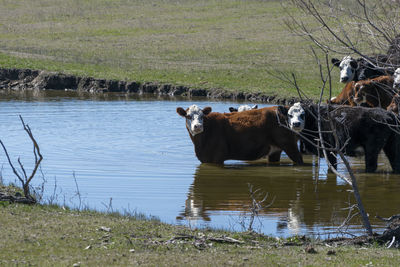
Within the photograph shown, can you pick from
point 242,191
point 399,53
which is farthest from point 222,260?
point 242,191

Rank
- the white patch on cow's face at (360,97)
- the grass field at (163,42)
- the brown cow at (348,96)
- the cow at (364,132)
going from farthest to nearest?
the grass field at (163,42)
the brown cow at (348,96)
the white patch on cow's face at (360,97)
the cow at (364,132)

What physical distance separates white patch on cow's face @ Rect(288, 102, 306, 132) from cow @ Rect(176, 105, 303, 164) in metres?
0.32

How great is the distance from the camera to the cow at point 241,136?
51.8 ft

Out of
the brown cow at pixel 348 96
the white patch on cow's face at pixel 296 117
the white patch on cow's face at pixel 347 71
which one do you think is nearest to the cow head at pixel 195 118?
the white patch on cow's face at pixel 296 117

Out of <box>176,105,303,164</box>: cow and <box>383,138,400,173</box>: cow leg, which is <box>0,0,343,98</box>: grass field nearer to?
<box>176,105,303,164</box>: cow

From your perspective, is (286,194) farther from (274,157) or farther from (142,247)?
(142,247)

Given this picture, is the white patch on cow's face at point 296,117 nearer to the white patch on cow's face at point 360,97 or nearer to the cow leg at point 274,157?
the cow leg at point 274,157

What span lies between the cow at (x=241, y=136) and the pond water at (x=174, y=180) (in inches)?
11.3

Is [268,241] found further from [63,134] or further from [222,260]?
[63,134]

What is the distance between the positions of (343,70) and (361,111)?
11.4 feet

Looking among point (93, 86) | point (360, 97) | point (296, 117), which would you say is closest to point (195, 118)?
point (296, 117)

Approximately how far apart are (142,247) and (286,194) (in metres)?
5.34

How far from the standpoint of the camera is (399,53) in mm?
9117

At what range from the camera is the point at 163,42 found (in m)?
46.3
